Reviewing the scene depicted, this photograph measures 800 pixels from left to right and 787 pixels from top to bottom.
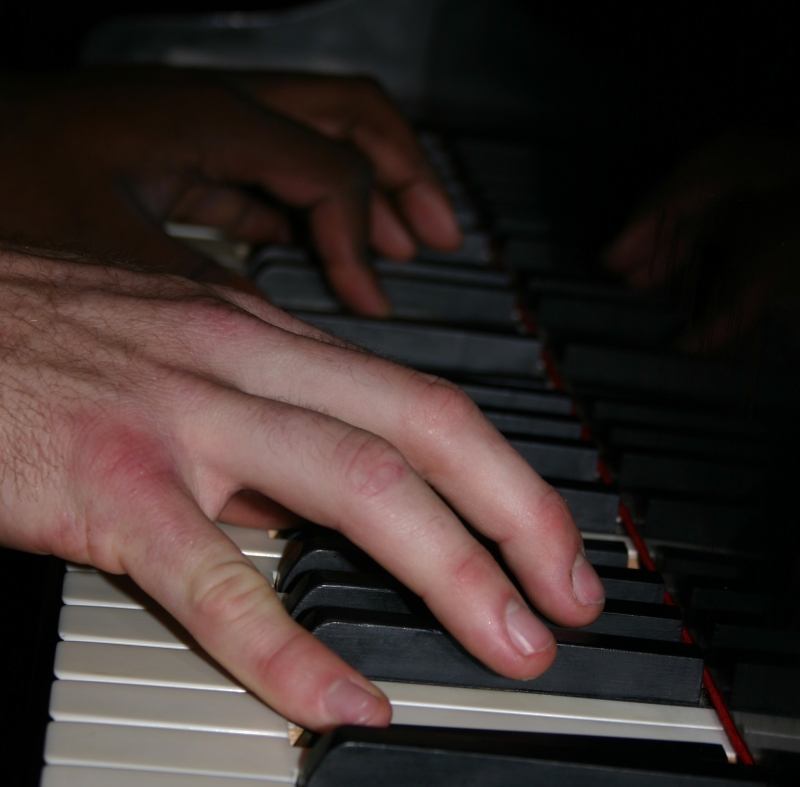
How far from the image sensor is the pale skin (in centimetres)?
80

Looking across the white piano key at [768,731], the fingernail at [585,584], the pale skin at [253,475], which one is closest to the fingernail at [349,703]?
the pale skin at [253,475]

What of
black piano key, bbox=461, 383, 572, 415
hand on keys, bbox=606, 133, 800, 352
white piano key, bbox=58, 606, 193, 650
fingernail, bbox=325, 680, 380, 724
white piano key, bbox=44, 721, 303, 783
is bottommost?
white piano key, bbox=58, 606, 193, 650

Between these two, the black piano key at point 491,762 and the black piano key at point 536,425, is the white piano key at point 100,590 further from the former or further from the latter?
the black piano key at point 536,425

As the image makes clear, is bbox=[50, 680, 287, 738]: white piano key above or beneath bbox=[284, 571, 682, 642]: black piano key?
beneath

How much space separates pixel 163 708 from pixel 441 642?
242 mm

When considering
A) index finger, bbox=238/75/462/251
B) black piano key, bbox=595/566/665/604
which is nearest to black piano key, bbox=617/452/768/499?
black piano key, bbox=595/566/665/604

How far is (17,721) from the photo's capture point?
898mm

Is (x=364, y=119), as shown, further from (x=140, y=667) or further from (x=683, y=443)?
(x=140, y=667)

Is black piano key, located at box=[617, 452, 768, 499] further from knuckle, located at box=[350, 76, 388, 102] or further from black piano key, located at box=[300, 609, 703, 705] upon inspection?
knuckle, located at box=[350, 76, 388, 102]

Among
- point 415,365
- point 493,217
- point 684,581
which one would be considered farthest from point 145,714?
point 493,217

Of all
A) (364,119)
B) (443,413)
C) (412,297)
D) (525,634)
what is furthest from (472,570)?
(364,119)

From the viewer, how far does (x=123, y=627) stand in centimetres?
90

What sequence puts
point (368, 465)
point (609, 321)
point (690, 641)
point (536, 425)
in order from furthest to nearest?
point (609, 321) < point (536, 425) < point (690, 641) < point (368, 465)

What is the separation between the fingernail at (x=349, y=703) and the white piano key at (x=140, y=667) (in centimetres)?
12
